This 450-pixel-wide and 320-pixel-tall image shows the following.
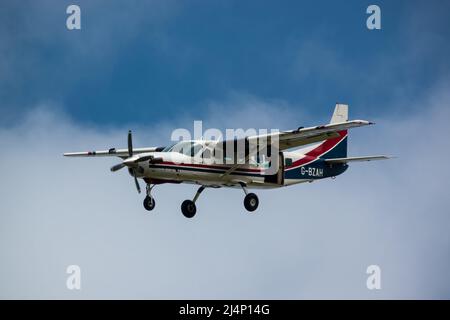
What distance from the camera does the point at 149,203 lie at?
41125 mm

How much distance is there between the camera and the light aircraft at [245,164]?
3984 cm

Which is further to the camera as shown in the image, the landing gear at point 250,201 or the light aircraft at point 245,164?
the landing gear at point 250,201

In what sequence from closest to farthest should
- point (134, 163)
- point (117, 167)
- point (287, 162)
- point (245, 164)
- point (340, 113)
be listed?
point (134, 163) → point (117, 167) → point (245, 164) → point (287, 162) → point (340, 113)

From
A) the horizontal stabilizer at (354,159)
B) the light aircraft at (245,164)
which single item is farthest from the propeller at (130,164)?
the horizontal stabilizer at (354,159)

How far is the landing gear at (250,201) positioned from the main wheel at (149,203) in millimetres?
4115

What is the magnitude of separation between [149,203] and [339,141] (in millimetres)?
10836

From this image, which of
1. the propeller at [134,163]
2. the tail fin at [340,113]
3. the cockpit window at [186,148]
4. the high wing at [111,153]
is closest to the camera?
the propeller at [134,163]

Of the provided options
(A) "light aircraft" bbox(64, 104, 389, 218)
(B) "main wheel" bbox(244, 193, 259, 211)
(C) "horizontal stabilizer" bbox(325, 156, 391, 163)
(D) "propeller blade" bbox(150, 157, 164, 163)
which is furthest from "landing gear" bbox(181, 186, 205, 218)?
(C) "horizontal stabilizer" bbox(325, 156, 391, 163)

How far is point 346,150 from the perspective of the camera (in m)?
46.9

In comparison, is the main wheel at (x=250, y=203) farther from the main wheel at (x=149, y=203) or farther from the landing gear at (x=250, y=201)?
the main wheel at (x=149, y=203)

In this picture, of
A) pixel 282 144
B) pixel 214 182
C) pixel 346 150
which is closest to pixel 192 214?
pixel 214 182

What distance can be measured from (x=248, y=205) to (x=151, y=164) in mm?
5233

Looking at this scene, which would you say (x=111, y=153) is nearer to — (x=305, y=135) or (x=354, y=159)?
(x=305, y=135)

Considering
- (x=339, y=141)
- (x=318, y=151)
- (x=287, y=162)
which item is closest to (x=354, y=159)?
(x=318, y=151)
